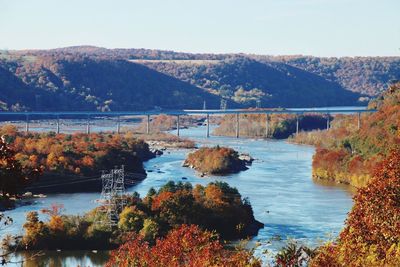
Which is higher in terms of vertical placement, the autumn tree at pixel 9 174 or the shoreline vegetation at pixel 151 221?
the autumn tree at pixel 9 174

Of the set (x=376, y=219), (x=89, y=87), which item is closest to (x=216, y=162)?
(x=376, y=219)

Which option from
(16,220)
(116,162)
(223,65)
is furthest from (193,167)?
(223,65)

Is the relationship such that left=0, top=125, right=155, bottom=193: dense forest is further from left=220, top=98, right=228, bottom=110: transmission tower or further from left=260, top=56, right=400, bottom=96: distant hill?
left=260, top=56, right=400, bottom=96: distant hill

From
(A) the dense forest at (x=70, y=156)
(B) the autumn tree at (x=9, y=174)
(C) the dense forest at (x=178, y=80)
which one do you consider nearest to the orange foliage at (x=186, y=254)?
(B) the autumn tree at (x=9, y=174)

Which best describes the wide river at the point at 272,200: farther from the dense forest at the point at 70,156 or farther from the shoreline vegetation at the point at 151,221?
the dense forest at the point at 70,156

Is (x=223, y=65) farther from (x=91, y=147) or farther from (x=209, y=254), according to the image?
(x=209, y=254)

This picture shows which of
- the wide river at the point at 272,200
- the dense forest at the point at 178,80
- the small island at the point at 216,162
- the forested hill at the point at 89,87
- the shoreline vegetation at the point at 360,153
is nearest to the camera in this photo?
the wide river at the point at 272,200
